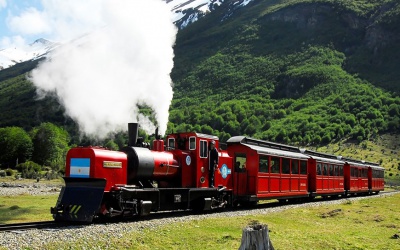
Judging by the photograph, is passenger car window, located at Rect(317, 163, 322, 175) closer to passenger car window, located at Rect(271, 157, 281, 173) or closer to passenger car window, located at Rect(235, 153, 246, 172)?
passenger car window, located at Rect(271, 157, 281, 173)

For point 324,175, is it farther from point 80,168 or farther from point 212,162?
point 80,168

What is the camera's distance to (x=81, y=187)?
55.9ft

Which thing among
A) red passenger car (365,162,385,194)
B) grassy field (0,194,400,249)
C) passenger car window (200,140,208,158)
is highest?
passenger car window (200,140,208,158)

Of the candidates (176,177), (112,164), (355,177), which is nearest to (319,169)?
(355,177)

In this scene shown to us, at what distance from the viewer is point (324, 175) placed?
36.5m

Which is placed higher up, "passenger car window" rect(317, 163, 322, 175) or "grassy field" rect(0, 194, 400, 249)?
"passenger car window" rect(317, 163, 322, 175)

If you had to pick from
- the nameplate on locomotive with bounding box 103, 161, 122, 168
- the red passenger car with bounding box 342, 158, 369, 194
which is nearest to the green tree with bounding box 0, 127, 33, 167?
the red passenger car with bounding box 342, 158, 369, 194

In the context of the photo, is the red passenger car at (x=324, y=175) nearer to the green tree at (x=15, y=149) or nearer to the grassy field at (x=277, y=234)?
the grassy field at (x=277, y=234)

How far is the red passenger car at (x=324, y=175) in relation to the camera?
112ft

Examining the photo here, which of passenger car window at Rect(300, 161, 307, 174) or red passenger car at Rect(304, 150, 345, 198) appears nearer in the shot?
passenger car window at Rect(300, 161, 307, 174)

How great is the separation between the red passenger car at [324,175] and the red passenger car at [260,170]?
13.8 ft

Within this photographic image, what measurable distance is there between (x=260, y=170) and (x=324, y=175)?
1222 centimetres

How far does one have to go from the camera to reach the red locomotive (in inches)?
670

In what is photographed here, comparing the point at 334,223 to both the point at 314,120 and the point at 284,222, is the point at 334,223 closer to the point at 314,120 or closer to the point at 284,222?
the point at 284,222
